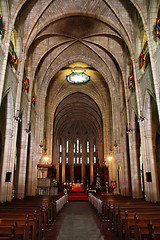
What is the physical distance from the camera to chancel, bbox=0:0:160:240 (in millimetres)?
7592

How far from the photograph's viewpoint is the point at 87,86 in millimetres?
27875

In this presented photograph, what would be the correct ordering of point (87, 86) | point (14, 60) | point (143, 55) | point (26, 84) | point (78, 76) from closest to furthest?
point (14, 60), point (143, 55), point (26, 84), point (78, 76), point (87, 86)

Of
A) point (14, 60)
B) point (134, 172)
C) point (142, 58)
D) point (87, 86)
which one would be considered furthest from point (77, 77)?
point (134, 172)

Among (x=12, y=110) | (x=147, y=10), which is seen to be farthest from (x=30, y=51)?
(x=147, y=10)

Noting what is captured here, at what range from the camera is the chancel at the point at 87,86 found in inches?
299

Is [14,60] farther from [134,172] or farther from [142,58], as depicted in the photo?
[134,172]

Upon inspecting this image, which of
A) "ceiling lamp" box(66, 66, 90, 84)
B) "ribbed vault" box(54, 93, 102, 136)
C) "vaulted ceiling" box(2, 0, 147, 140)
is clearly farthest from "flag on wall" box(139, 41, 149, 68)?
"ribbed vault" box(54, 93, 102, 136)

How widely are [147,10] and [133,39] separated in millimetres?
2962

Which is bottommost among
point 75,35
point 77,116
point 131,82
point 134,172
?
point 134,172

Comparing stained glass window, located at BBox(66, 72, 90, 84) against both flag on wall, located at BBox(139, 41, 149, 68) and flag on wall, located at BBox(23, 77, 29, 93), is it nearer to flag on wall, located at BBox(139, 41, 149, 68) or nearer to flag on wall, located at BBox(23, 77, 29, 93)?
flag on wall, located at BBox(23, 77, 29, 93)

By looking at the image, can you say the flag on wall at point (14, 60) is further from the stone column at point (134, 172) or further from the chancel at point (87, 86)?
the stone column at point (134, 172)

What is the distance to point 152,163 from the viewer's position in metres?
11.1

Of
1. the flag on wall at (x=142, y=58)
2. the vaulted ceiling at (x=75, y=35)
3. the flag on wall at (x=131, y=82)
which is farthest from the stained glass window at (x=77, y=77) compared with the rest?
the flag on wall at (x=142, y=58)

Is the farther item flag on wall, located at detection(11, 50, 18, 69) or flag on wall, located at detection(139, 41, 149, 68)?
flag on wall, located at detection(139, 41, 149, 68)
